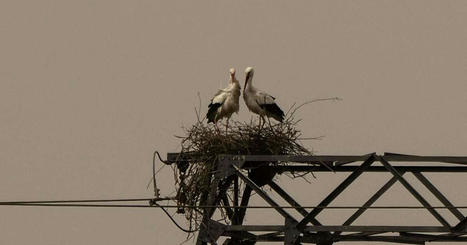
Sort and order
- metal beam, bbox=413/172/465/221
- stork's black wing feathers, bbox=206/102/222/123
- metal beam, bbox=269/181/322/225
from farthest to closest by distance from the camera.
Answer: stork's black wing feathers, bbox=206/102/222/123, metal beam, bbox=269/181/322/225, metal beam, bbox=413/172/465/221

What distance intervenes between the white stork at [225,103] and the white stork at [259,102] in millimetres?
187

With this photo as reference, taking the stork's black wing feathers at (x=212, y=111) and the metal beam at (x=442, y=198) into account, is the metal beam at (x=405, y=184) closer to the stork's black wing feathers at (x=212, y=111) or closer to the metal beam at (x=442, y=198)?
the metal beam at (x=442, y=198)

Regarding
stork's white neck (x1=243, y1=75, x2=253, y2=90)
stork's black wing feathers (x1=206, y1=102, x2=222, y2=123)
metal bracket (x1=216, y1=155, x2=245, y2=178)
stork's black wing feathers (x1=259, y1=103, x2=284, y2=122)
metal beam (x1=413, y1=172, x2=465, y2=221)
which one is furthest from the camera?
stork's white neck (x1=243, y1=75, x2=253, y2=90)

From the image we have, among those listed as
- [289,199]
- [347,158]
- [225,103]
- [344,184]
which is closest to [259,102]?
[225,103]

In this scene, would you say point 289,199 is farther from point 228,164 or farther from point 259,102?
point 259,102

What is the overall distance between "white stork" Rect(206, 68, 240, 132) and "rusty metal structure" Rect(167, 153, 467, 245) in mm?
1622

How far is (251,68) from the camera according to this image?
75.9 feet

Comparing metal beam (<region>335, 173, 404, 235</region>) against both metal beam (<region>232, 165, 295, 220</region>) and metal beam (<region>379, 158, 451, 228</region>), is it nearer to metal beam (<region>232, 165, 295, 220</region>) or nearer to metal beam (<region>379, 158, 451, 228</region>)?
metal beam (<region>379, 158, 451, 228</region>)

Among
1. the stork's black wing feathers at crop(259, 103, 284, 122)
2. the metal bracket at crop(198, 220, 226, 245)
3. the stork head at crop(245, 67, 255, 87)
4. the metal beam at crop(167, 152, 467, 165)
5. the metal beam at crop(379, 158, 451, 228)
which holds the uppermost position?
the stork head at crop(245, 67, 255, 87)

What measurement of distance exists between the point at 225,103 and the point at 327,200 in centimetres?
345

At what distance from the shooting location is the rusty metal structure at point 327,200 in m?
19.5

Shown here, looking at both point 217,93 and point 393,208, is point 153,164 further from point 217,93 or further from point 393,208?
point 393,208

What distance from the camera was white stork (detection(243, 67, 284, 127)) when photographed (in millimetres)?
22422

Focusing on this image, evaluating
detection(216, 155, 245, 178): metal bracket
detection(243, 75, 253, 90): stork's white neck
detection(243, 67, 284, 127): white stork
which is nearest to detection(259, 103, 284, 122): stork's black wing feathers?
detection(243, 67, 284, 127): white stork
